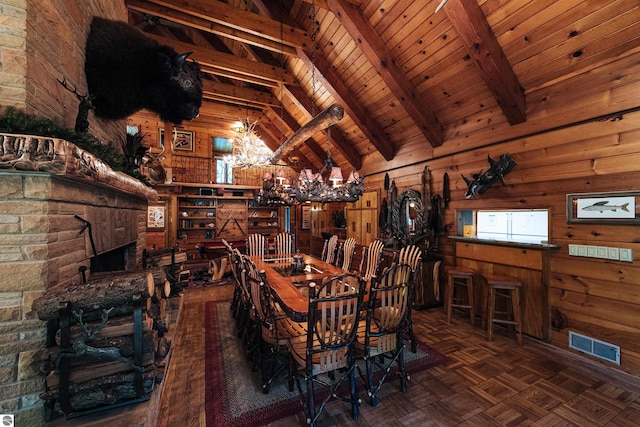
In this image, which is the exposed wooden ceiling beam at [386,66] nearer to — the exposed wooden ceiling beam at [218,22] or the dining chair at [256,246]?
the exposed wooden ceiling beam at [218,22]

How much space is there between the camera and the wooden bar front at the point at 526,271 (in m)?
2.79

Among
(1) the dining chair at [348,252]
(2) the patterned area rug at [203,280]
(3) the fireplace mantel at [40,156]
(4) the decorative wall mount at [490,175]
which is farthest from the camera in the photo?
(2) the patterned area rug at [203,280]

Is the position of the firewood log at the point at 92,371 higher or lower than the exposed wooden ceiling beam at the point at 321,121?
lower

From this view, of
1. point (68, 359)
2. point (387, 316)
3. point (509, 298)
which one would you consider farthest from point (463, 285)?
point (68, 359)

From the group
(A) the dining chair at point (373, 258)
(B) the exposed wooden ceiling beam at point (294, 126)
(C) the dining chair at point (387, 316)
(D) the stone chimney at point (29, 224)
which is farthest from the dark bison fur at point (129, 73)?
(B) the exposed wooden ceiling beam at point (294, 126)

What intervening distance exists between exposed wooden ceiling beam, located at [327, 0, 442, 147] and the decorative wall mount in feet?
3.32

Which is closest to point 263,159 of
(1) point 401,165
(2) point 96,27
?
(1) point 401,165

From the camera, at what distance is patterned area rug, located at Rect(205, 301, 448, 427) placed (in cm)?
184

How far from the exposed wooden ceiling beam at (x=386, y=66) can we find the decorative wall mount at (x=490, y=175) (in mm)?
1012

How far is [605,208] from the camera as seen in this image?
2.39 metres

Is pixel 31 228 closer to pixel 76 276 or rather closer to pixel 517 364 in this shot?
pixel 76 276

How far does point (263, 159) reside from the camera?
546 centimetres

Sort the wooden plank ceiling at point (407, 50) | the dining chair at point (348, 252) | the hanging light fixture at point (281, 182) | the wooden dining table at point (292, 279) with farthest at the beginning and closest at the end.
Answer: the hanging light fixture at point (281, 182), the dining chair at point (348, 252), the wooden plank ceiling at point (407, 50), the wooden dining table at point (292, 279)

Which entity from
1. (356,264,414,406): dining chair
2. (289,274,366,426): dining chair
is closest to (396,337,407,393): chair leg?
(356,264,414,406): dining chair
